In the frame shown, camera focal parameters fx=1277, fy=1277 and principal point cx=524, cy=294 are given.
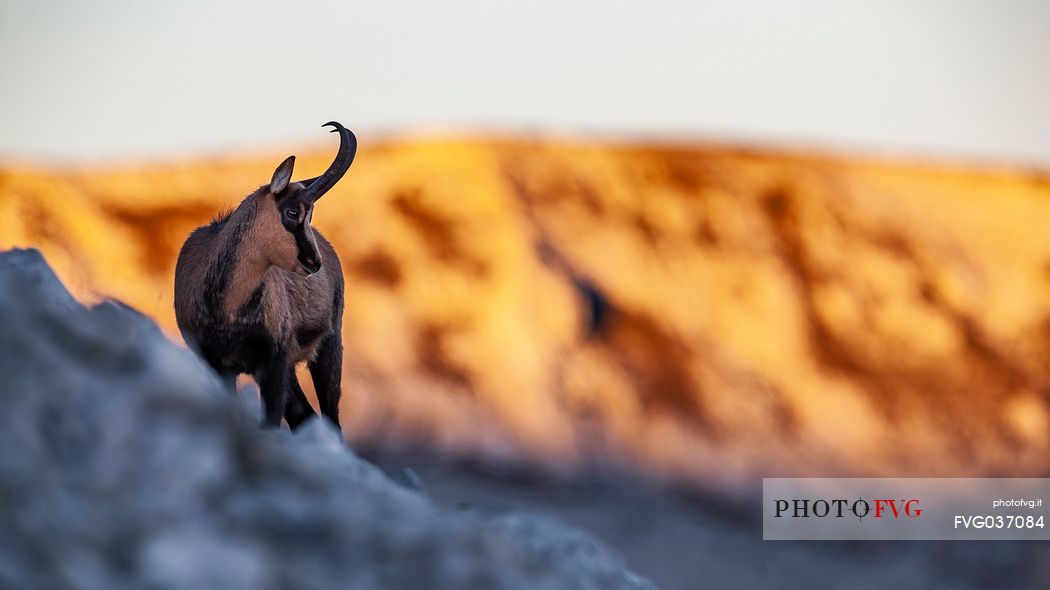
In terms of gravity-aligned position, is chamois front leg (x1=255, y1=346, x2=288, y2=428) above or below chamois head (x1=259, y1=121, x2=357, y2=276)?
below

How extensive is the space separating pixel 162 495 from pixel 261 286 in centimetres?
282

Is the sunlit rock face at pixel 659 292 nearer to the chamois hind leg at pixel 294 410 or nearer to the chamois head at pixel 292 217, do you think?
the chamois hind leg at pixel 294 410

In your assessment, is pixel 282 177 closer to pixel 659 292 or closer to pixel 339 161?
pixel 339 161

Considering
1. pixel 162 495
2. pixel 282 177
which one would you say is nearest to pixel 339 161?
pixel 282 177

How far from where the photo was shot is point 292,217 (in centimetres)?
709

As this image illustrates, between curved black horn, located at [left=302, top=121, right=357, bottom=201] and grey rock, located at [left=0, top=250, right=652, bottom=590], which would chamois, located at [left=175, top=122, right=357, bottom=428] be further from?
grey rock, located at [left=0, top=250, right=652, bottom=590]

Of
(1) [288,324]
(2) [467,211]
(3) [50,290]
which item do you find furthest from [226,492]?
(2) [467,211]

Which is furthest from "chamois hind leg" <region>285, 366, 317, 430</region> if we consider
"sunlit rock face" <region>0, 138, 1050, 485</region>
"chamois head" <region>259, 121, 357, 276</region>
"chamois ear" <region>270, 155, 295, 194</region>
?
"sunlit rock face" <region>0, 138, 1050, 485</region>

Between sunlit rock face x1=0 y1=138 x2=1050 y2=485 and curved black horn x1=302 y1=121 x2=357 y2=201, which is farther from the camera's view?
sunlit rock face x1=0 y1=138 x2=1050 y2=485

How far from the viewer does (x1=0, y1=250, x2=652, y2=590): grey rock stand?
411 cm

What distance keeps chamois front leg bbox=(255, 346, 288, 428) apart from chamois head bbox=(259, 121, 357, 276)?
49 cm

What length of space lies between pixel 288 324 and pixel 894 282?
34.2 meters

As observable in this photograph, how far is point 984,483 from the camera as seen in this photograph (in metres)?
36.2

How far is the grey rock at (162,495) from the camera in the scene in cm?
411
